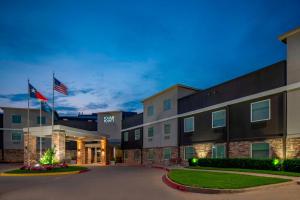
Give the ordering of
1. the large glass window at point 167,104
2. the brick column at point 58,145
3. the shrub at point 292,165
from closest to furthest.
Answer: the shrub at point 292,165 < the brick column at point 58,145 < the large glass window at point 167,104

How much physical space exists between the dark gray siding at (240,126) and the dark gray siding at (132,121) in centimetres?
1443

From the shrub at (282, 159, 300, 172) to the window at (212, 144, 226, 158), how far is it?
371 inches

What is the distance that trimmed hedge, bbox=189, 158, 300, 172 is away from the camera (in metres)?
21.0

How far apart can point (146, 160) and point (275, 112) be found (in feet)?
87.5

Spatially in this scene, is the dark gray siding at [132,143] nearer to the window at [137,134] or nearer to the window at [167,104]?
the window at [137,134]

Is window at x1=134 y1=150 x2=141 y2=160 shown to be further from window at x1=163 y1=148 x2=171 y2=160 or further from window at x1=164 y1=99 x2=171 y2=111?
window at x1=164 y1=99 x2=171 y2=111

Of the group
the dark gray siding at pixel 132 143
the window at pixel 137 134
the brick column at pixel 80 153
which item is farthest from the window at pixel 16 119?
the window at pixel 137 134

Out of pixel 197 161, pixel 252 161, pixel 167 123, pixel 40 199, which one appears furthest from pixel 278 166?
pixel 167 123

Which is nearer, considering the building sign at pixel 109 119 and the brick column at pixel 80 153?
the brick column at pixel 80 153

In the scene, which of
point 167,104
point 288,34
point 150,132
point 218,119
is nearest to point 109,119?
point 150,132

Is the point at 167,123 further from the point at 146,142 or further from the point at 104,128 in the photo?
the point at 104,128

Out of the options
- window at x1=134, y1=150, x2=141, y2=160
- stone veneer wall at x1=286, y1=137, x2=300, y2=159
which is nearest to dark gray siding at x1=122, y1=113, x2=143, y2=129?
window at x1=134, y1=150, x2=141, y2=160

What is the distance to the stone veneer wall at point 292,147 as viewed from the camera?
75.7ft

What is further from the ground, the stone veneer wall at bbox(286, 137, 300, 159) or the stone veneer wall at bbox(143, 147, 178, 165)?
the stone veneer wall at bbox(286, 137, 300, 159)
